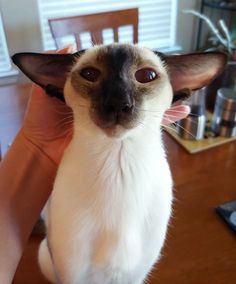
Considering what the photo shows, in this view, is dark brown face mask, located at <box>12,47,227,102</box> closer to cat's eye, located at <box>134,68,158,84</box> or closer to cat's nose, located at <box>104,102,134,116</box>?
cat's eye, located at <box>134,68,158,84</box>

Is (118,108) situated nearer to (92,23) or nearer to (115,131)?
(115,131)

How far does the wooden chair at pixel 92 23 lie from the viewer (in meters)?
1.69

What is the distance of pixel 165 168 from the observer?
0.66 metres

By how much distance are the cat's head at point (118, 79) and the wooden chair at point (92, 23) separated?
3.48 ft

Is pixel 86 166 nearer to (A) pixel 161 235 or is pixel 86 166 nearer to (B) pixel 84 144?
(B) pixel 84 144

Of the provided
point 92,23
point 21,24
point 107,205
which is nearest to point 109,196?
point 107,205

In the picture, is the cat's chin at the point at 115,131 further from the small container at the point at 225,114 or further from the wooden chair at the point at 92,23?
the wooden chair at the point at 92,23

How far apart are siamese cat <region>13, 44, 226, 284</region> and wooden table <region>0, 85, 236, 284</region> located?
133mm

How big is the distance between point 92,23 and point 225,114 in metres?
0.93

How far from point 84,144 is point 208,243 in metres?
0.42

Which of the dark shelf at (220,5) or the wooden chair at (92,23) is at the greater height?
the wooden chair at (92,23)

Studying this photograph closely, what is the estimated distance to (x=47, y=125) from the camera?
87 centimetres

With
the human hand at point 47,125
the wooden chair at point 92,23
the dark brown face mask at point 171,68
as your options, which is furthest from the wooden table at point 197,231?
the wooden chair at point 92,23

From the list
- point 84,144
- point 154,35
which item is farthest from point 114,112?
point 154,35
